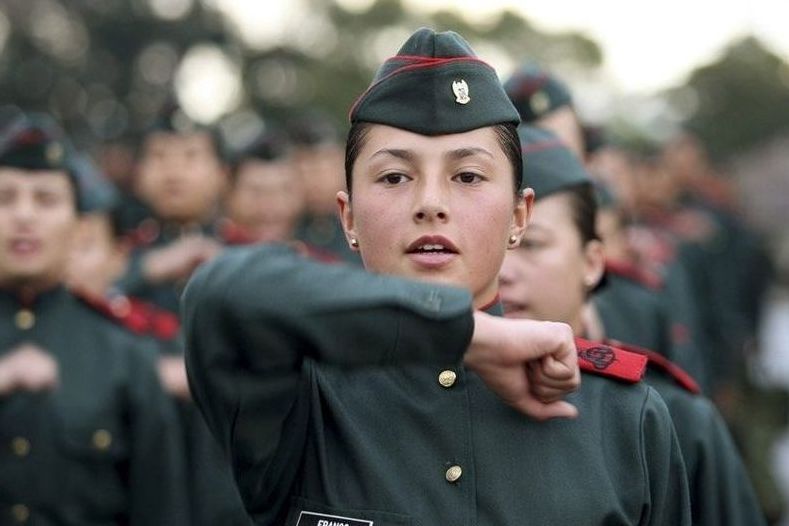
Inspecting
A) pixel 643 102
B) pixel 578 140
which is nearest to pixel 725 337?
pixel 578 140

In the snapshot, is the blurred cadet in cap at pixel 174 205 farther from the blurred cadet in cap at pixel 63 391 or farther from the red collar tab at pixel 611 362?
the red collar tab at pixel 611 362

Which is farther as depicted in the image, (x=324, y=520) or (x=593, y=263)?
(x=593, y=263)

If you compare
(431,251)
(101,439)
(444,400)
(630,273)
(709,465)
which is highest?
(431,251)

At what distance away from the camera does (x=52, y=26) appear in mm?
34188

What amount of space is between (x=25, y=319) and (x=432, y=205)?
3358 millimetres

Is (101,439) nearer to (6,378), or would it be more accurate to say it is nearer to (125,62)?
(6,378)

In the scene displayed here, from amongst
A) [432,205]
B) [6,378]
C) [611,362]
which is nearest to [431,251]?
[432,205]

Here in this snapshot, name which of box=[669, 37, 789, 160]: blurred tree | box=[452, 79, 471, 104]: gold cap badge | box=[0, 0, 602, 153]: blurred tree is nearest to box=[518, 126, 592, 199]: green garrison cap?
box=[452, 79, 471, 104]: gold cap badge

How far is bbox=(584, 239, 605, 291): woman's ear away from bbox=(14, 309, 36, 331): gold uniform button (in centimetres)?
230

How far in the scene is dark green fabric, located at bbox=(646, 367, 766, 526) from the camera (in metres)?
4.46

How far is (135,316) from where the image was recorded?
6629 millimetres

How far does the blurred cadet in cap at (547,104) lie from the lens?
19.6ft

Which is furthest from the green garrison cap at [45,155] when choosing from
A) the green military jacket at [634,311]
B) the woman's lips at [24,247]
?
the green military jacket at [634,311]

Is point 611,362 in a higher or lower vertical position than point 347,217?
lower
